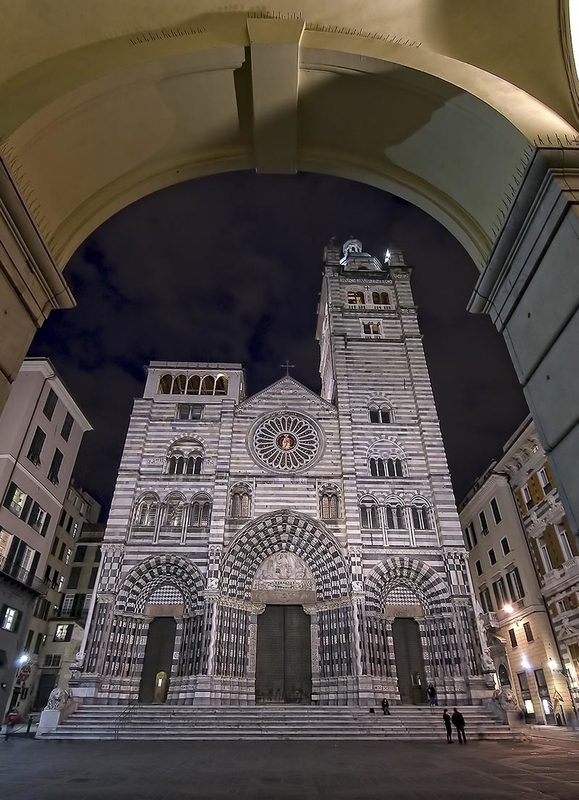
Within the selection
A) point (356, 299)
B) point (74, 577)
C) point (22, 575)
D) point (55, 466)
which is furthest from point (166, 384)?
point (74, 577)

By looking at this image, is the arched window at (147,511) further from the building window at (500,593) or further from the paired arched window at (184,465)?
the building window at (500,593)

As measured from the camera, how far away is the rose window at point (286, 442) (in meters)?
27.4

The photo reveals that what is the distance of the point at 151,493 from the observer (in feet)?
84.5

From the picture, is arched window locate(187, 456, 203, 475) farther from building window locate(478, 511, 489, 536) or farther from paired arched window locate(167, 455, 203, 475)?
building window locate(478, 511, 489, 536)

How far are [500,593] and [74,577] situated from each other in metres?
28.3

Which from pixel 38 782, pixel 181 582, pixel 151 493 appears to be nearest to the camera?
pixel 38 782

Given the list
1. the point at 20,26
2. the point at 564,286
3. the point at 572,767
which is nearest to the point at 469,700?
the point at 572,767

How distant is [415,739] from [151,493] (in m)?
16.4

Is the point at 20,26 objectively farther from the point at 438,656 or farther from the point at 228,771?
the point at 438,656

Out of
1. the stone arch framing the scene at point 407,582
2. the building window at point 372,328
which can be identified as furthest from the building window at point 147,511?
the building window at point 372,328

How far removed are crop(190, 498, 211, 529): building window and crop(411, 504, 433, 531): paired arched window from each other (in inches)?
428

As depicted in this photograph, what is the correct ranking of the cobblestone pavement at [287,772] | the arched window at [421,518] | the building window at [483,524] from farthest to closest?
the building window at [483,524]
the arched window at [421,518]
the cobblestone pavement at [287,772]

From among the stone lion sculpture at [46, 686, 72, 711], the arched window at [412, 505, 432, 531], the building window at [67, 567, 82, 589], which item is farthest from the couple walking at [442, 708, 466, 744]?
the building window at [67, 567, 82, 589]

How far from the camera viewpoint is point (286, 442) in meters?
28.0
